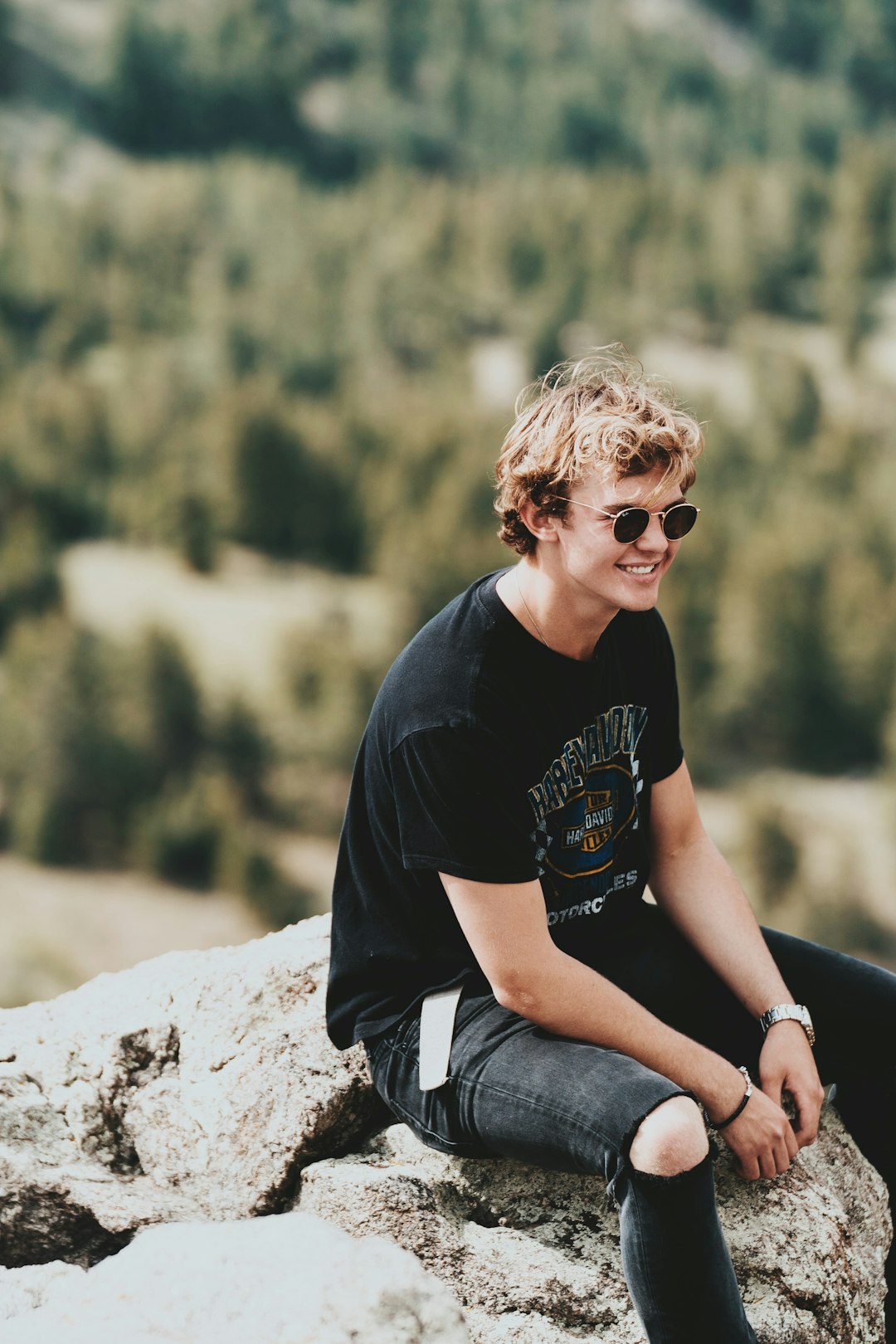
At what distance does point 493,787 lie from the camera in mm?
3154

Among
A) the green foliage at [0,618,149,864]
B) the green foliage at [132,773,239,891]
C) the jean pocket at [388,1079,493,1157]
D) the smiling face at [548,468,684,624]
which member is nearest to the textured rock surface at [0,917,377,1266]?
the jean pocket at [388,1079,493,1157]

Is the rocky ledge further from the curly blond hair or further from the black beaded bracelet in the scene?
the curly blond hair

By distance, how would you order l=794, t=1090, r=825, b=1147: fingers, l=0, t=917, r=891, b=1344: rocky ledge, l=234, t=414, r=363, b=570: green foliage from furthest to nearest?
l=234, t=414, r=363, b=570: green foliage → l=794, t=1090, r=825, b=1147: fingers → l=0, t=917, r=891, b=1344: rocky ledge

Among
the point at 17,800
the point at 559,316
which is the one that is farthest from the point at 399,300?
the point at 17,800

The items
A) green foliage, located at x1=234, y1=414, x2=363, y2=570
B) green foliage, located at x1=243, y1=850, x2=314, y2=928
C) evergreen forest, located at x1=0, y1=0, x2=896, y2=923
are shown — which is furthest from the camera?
green foliage, located at x1=234, y1=414, x2=363, y2=570

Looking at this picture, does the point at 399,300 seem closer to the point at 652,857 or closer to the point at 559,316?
the point at 559,316

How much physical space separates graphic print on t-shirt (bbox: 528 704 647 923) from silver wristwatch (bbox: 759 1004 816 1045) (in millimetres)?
455

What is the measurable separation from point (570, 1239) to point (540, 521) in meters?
1.60

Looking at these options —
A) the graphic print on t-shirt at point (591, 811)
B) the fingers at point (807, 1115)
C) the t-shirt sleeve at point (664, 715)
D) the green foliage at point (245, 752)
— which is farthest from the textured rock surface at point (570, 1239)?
the green foliage at point (245, 752)

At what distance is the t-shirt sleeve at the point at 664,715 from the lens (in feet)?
12.0

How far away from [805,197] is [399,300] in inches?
1035

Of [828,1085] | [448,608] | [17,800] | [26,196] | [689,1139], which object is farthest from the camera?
[26,196]

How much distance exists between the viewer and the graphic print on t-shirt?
133 inches

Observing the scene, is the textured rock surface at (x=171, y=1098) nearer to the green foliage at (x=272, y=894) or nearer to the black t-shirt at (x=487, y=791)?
the black t-shirt at (x=487, y=791)
